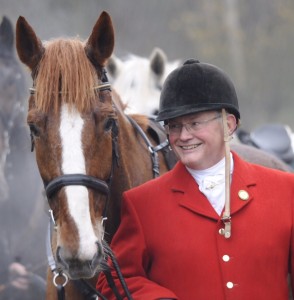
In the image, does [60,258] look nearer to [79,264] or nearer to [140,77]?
[79,264]

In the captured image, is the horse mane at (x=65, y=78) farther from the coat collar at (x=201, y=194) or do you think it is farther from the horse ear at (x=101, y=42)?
the coat collar at (x=201, y=194)

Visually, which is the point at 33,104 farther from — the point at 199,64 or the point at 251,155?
the point at 251,155

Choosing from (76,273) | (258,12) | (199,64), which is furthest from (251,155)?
(258,12)

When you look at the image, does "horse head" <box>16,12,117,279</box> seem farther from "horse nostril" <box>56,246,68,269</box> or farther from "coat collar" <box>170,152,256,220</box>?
"coat collar" <box>170,152,256,220</box>

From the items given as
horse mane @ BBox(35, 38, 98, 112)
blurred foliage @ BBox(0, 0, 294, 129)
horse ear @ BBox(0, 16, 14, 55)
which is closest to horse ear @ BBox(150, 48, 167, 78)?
horse ear @ BBox(0, 16, 14, 55)

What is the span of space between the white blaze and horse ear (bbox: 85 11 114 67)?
307mm

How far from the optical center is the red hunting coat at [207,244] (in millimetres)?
3232

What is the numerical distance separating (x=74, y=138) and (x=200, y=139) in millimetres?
454

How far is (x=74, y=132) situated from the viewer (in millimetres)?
3297

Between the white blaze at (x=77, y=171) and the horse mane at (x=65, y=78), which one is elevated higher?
the horse mane at (x=65, y=78)

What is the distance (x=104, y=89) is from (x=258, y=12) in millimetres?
20145

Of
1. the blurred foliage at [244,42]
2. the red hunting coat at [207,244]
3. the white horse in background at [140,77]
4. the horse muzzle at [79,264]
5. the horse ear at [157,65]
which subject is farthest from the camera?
the blurred foliage at [244,42]

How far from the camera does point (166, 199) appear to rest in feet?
11.2

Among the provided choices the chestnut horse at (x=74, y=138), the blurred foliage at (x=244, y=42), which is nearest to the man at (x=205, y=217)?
the chestnut horse at (x=74, y=138)
